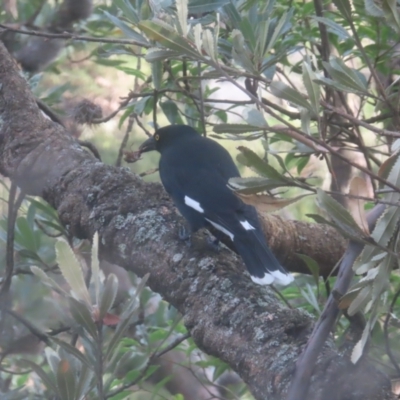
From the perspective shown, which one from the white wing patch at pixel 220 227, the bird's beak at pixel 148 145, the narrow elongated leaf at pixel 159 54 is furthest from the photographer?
the bird's beak at pixel 148 145

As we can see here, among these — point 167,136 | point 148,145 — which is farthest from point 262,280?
point 148,145

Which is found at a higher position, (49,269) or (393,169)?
(393,169)

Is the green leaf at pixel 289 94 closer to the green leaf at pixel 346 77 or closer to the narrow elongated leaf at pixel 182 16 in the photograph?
the green leaf at pixel 346 77

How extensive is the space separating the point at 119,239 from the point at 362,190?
841mm

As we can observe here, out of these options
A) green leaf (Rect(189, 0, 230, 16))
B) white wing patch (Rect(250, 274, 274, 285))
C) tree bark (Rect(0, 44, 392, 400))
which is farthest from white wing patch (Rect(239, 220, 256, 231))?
green leaf (Rect(189, 0, 230, 16))

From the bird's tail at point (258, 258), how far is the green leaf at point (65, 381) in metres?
0.51

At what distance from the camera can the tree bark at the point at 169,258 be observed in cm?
120

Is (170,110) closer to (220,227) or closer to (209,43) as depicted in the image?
(220,227)

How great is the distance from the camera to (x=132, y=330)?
3158 millimetres

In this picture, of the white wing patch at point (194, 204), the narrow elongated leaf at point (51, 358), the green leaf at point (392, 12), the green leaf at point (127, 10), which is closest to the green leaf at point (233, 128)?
the green leaf at point (392, 12)

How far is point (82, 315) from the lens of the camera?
1.19 metres

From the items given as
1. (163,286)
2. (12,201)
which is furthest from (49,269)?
(163,286)

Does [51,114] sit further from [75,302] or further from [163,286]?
[75,302]

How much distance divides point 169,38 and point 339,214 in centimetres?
48
